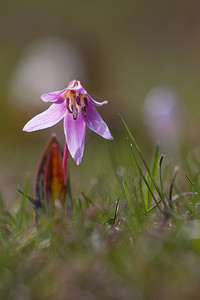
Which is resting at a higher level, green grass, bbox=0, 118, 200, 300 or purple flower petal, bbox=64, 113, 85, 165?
purple flower petal, bbox=64, 113, 85, 165

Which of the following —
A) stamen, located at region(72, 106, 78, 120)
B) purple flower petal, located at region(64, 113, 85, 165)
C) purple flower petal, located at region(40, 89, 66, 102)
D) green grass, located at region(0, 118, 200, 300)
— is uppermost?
purple flower petal, located at region(40, 89, 66, 102)

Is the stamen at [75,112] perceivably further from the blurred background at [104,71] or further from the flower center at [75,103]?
the blurred background at [104,71]

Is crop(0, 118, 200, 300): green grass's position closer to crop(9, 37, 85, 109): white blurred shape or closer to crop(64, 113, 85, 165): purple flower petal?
crop(64, 113, 85, 165): purple flower petal

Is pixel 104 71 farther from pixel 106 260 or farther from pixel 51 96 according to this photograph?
pixel 106 260

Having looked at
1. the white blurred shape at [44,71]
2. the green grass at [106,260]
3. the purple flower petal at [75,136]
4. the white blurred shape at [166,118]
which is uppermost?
the white blurred shape at [44,71]

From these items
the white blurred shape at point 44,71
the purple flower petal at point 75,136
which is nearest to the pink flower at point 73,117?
the purple flower petal at point 75,136

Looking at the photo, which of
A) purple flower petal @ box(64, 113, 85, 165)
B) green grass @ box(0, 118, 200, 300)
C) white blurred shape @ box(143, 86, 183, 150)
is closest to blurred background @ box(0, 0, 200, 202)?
white blurred shape @ box(143, 86, 183, 150)

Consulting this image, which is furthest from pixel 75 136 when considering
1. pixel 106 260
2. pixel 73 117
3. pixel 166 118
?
pixel 166 118

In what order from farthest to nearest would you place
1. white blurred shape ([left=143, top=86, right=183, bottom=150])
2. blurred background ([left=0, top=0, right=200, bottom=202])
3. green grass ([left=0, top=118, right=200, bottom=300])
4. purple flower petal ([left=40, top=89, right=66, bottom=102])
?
blurred background ([left=0, top=0, right=200, bottom=202])
white blurred shape ([left=143, top=86, right=183, bottom=150])
purple flower petal ([left=40, top=89, right=66, bottom=102])
green grass ([left=0, top=118, right=200, bottom=300])

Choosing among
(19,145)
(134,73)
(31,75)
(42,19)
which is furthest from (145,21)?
(19,145)
